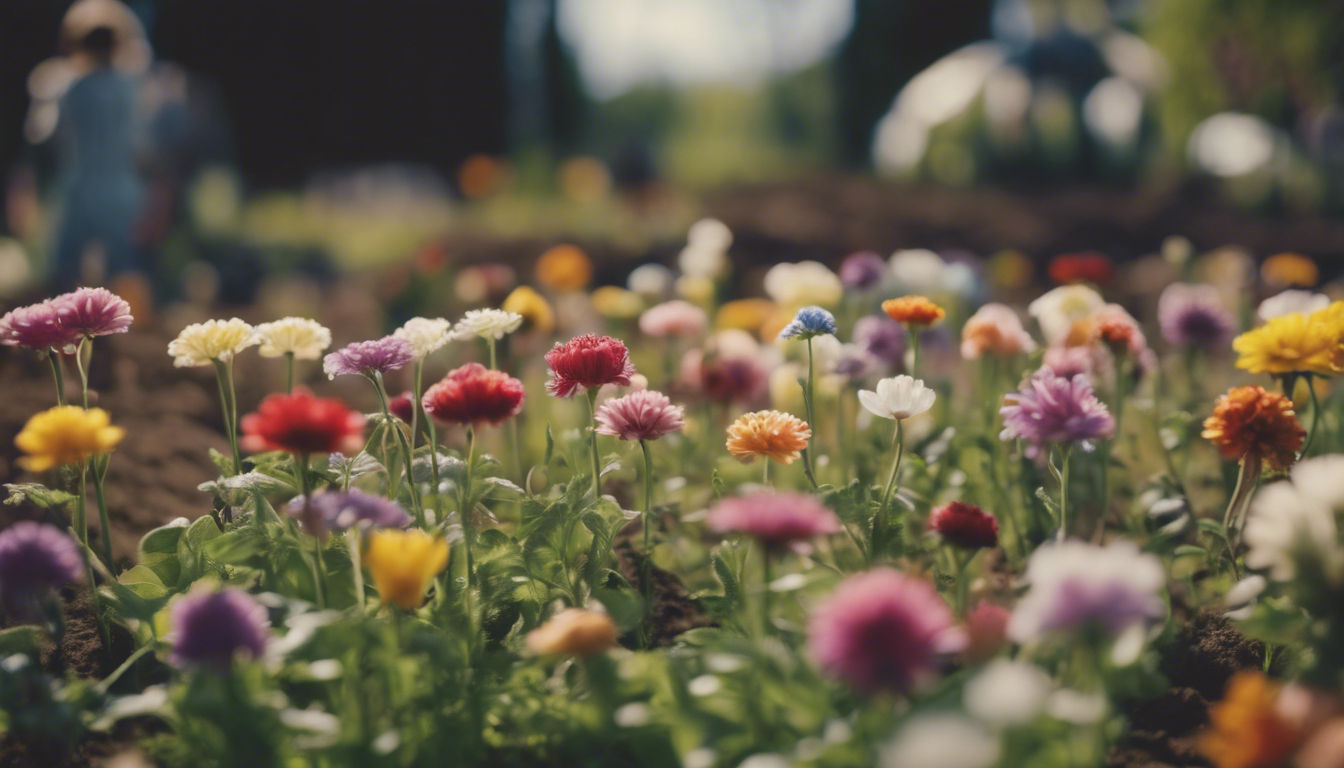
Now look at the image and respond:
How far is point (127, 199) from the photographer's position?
5465 millimetres

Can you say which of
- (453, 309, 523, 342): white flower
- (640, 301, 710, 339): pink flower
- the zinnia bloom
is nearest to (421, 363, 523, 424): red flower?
(453, 309, 523, 342): white flower

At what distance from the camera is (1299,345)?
5.73 ft

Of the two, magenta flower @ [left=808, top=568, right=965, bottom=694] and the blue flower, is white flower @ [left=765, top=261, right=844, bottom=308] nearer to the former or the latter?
the blue flower

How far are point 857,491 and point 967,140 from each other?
10.2 metres

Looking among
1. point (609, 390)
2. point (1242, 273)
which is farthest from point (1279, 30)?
point (609, 390)

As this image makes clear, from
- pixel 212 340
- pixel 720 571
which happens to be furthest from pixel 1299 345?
pixel 212 340

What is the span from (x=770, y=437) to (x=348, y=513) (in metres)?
0.70

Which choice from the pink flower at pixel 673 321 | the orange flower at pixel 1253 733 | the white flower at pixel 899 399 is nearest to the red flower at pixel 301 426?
the white flower at pixel 899 399

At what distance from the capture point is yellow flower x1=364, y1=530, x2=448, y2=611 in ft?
4.30

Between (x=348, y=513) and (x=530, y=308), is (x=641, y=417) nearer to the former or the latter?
(x=348, y=513)

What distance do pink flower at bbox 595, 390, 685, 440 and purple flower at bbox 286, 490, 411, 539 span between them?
1.31ft

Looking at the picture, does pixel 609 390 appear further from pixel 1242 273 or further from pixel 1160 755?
pixel 1242 273

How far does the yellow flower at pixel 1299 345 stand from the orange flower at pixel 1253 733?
0.80 meters

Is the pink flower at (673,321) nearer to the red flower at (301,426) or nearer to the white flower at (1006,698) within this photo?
the red flower at (301,426)
